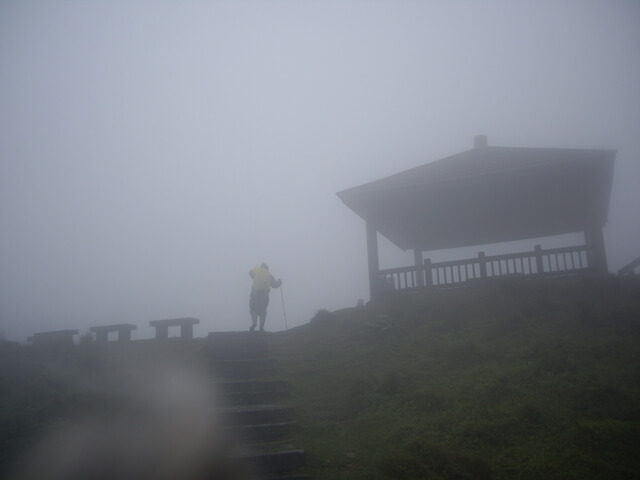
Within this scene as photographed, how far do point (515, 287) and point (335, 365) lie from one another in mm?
4837

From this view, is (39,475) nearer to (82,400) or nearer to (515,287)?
(82,400)

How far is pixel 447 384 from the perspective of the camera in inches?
288

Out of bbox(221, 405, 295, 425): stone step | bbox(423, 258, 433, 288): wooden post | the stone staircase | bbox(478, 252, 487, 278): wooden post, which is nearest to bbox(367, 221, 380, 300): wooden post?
bbox(423, 258, 433, 288): wooden post

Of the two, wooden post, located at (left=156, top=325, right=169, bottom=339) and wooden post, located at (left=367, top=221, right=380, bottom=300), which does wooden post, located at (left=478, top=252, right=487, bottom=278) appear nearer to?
wooden post, located at (left=367, top=221, right=380, bottom=300)

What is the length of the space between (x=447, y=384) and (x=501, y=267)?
22.4 ft

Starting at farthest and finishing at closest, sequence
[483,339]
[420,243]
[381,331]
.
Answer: [420,243]
[381,331]
[483,339]

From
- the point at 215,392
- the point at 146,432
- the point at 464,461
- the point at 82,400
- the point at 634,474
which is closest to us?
the point at 634,474

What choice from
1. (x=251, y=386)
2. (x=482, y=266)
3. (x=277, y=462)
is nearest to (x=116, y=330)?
(x=251, y=386)

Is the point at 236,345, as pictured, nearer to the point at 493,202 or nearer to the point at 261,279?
the point at 261,279

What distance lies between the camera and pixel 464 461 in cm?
504

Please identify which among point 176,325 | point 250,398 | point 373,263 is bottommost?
point 250,398

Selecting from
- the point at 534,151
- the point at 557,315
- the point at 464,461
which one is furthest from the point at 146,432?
the point at 534,151

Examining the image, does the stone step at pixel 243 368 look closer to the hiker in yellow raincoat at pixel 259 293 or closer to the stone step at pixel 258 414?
the stone step at pixel 258 414

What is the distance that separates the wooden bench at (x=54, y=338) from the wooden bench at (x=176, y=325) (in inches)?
85.4
